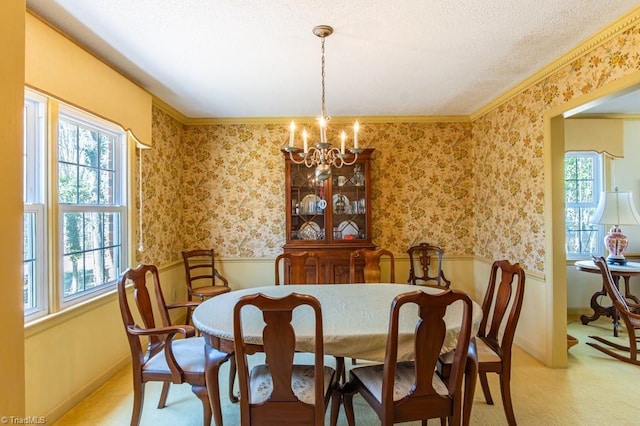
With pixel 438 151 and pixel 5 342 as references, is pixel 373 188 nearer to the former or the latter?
pixel 438 151

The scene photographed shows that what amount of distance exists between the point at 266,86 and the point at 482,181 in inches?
107

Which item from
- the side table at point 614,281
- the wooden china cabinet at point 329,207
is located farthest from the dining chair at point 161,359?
the side table at point 614,281

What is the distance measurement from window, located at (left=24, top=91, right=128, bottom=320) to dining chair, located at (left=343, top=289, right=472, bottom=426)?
2103mm

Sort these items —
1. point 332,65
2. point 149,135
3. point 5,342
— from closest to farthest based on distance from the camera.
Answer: point 5,342
point 332,65
point 149,135

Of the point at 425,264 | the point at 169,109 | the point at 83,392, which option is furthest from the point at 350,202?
the point at 83,392

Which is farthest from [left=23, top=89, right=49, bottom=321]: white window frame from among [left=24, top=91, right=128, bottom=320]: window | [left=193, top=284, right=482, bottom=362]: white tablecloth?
[left=193, top=284, right=482, bottom=362]: white tablecloth

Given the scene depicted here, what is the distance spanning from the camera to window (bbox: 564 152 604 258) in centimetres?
421

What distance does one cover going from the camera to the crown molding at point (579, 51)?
2.07 meters

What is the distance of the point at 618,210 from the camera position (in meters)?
3.63

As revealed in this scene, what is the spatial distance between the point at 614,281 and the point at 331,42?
Result: 3.90m

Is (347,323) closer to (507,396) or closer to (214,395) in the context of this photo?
(214,395)

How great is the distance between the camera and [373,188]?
4.21 m

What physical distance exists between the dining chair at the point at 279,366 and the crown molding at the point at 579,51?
101 inches

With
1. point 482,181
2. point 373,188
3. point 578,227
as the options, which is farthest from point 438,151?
point 578,227
